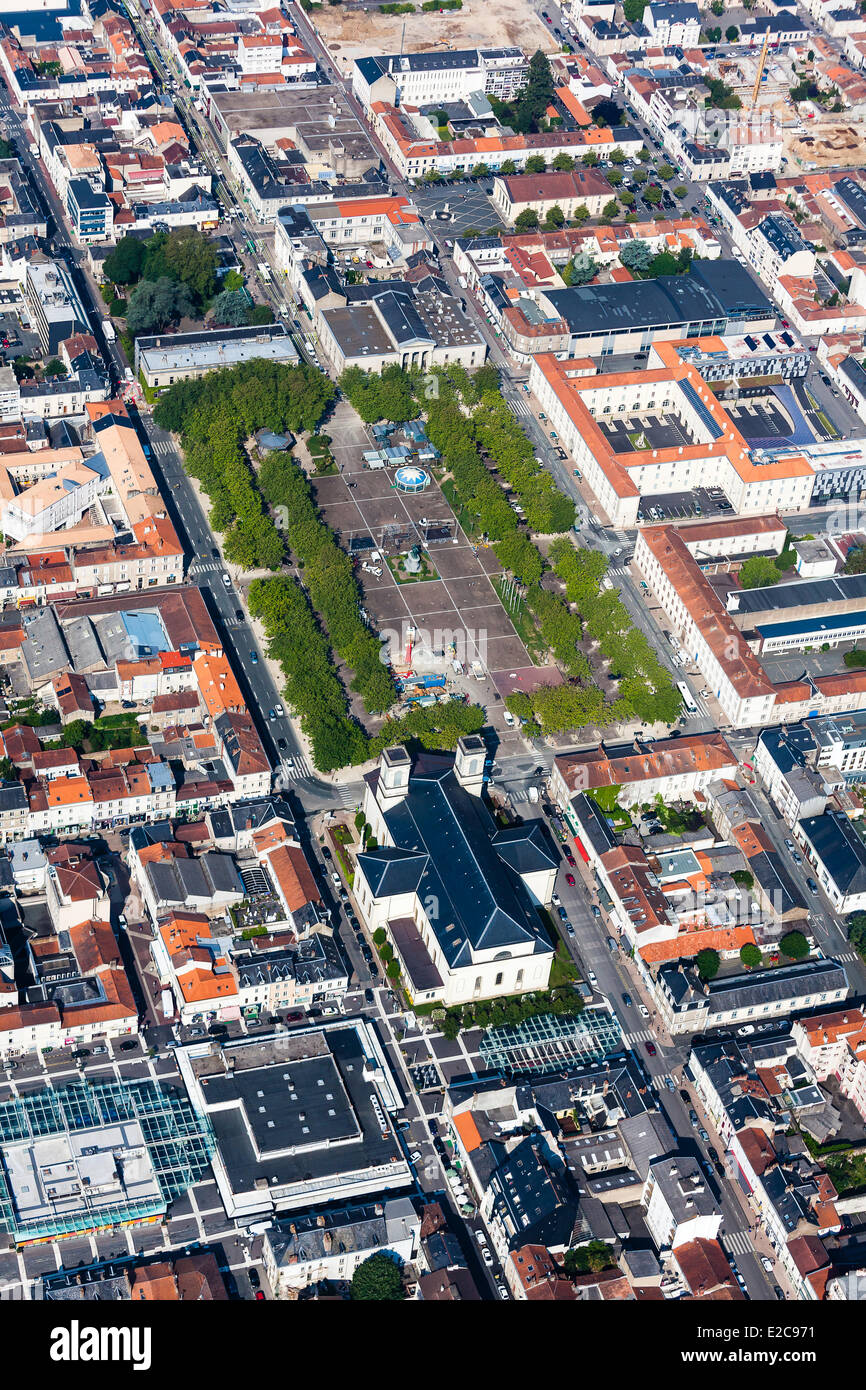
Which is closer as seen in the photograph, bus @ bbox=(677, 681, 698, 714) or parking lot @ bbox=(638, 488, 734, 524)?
bus @ bbox=(677, 681, 698, 714)

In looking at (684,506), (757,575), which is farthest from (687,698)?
(684,506)

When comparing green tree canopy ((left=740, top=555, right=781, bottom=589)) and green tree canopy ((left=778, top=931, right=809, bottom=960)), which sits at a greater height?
green tree canopy ((left=740, top=555, right=781, bottom=589))

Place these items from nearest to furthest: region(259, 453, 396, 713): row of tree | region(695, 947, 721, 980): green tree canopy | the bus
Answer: region(695, 947, 721, 980): green tree canopy < region(259, 453, 396, 713): row of tree < the bus

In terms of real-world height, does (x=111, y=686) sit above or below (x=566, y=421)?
below

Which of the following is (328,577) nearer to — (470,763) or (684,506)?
(470,763)

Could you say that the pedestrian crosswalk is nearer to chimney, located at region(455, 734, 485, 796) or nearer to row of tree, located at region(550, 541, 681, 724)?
chimney, located at region(455, 734, 485, 796)

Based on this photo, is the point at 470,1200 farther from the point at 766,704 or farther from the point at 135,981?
the point at 766,704

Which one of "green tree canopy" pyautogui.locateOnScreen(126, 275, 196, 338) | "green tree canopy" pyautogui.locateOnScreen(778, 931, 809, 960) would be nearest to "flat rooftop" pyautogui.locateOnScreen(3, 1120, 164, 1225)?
"green tree canopy" pyautogui.locateOnScreen(778, 931, 809, 960)
